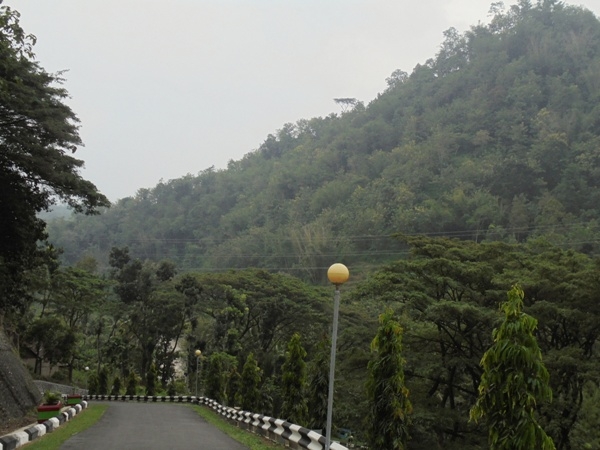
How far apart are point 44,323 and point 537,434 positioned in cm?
3847

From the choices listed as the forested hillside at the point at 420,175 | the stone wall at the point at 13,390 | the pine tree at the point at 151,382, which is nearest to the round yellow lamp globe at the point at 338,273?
the stone wall at the point at 13,390

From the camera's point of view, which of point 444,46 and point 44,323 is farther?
point 444,46

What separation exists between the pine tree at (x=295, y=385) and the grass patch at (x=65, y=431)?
545cm

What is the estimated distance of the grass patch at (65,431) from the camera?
42.5 feet

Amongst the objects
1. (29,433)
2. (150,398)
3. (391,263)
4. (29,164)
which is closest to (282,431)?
(29,433)

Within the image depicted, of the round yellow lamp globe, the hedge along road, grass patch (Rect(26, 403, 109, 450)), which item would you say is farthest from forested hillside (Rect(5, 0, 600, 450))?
grass patch (Rect(26, 403, 109, 450))

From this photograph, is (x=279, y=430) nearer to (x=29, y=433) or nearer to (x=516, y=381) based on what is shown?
(x=29, y=433)

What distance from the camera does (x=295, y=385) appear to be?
20.0m

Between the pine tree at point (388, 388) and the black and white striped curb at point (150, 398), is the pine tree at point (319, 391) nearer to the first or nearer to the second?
the pine tree at point (388, 388)

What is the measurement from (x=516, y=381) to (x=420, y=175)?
6431cm

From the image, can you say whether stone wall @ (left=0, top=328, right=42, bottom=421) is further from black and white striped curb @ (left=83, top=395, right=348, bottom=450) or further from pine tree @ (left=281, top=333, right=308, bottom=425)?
pine tree @ (left=281, top=333, right=308, bottom=425)

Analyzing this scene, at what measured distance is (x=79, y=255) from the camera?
298ft

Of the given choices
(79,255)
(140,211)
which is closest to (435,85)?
(140,211)

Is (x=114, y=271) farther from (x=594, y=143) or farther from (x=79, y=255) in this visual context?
(x=594, y=143)
